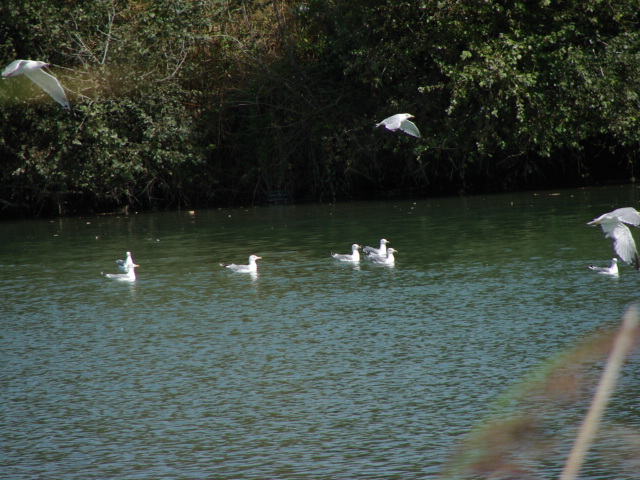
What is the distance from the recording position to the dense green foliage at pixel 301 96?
2628 centimetres

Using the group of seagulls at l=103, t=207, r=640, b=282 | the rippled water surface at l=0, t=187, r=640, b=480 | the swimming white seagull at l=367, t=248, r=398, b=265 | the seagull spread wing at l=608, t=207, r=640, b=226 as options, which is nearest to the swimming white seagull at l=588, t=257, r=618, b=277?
the group of seagulls at l=103, t=207, r=640, b=282

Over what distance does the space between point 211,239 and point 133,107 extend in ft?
30.2

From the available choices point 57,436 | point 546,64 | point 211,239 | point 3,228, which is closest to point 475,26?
point 546,64

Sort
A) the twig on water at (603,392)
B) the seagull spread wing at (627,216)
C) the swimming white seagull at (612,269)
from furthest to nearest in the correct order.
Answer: the swimming white seagull at (612,269), the seagull spread wing at (627,216), the twig on water at (603,392)

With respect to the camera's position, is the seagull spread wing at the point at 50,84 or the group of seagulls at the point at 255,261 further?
the seagull spread wing at the point at 50,84

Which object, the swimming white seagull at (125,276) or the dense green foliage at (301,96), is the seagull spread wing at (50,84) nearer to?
the swimming white seagull at (125,276)

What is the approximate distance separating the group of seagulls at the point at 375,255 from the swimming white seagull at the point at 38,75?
5.04 m

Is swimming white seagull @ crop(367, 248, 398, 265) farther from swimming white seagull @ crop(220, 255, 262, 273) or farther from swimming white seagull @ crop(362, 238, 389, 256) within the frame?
swimming white seagull @ crop(220, 255, 262, 273)

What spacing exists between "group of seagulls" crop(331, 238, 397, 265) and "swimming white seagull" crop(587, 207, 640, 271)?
4.00m

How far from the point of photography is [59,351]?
1013cm

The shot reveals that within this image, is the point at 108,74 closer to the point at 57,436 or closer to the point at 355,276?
the point at 355,276

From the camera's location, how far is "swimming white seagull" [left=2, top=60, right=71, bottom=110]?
1460 cm

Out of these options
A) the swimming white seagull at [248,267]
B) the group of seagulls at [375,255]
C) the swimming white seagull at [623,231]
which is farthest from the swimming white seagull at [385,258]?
the swimming white seagull at [623,231]

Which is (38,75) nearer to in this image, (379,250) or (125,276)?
(125,276)
